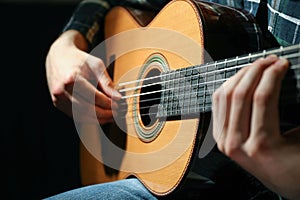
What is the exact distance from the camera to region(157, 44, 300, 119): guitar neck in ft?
2.08

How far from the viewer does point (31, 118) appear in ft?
5.62

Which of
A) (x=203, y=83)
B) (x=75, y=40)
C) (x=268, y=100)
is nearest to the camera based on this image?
(x=268, y=100)

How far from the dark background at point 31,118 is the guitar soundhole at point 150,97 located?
0.74 meters

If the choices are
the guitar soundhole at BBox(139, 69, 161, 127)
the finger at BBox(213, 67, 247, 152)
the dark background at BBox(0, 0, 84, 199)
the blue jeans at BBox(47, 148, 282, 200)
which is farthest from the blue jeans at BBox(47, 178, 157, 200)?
the dark background at BBox(0, 0, 84, 199)

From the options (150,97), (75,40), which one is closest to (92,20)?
(75,40)

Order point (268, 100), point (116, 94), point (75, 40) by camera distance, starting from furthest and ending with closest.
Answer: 1. point (75, 40)
2. point (116, 94)
3. point (268, 100)

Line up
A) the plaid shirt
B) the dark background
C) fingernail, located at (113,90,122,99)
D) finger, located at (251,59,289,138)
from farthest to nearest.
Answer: the dark background, fingernail, located at (113,90,122,99), the plaid shirt, finger, located at (251,59,289,138)

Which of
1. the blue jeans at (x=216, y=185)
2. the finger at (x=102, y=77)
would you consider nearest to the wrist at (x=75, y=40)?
the finger at (x=102, y=77)

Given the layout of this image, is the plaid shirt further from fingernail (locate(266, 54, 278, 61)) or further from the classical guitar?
fingernail (locate(266, 54, 278, 61))

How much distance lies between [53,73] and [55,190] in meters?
0.61

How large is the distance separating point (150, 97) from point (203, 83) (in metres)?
0.22

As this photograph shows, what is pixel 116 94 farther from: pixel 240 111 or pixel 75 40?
pixel 240 111

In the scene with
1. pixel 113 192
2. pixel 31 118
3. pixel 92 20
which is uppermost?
pixel 92 20

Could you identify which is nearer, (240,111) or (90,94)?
(240,111)
